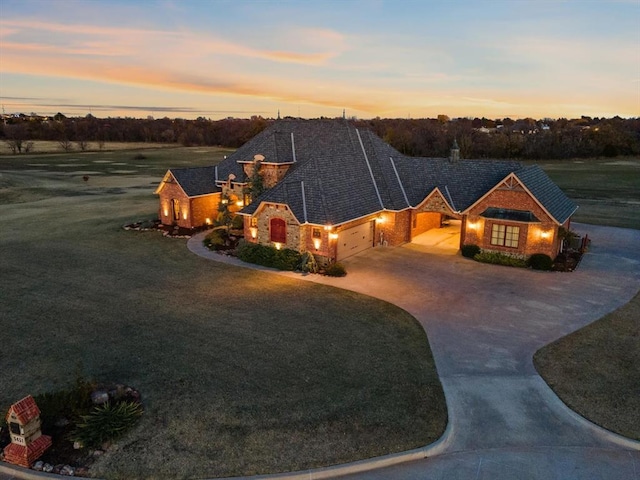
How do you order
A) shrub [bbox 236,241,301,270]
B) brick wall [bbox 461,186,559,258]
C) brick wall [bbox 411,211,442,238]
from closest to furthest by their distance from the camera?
shrub [bbox 236,241,301,270], brick wall [bbox 461,186,559,258], brick wall [bbox 411,211,442,238]

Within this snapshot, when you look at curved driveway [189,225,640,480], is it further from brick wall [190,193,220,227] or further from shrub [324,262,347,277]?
brick wall [190,193,220,227]

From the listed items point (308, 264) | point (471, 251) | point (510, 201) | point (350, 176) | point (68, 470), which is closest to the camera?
point (68, 470)

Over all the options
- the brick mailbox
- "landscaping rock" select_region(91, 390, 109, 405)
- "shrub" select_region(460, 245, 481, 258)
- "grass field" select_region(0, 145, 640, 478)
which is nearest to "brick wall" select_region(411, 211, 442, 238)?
"shrub" select_region(460, 245, 481, 258)

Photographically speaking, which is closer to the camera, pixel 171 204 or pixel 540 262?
pixel 540 262

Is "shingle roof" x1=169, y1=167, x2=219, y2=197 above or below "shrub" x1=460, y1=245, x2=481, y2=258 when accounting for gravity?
above

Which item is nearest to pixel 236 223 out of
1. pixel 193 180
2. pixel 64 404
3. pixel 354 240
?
pixel 193 180

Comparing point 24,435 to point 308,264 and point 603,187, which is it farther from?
point 603,187
